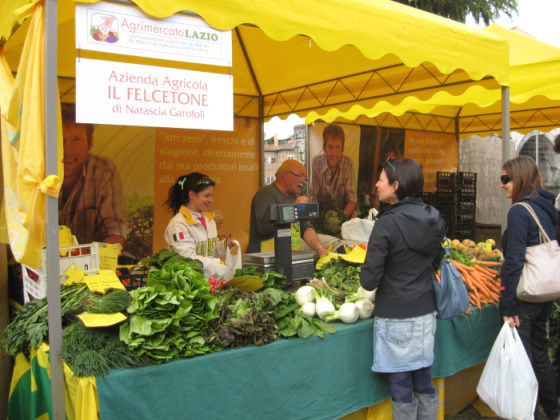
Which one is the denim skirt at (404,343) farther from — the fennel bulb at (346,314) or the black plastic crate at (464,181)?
the black plastic crate at (464,181)

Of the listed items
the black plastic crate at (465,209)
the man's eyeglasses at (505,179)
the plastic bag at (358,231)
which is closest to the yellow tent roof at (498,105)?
the black plastic crate at (465,209)

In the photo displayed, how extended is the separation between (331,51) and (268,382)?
3453mm

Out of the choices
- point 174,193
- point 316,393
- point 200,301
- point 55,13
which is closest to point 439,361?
point 316,393

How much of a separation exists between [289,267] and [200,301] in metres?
1.01

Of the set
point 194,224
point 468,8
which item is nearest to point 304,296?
point 194,224

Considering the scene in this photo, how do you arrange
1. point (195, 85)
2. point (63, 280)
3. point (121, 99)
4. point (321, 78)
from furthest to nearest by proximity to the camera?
point (321, 78) → point (63, 280) → point (195, 85) → point (121, 99)

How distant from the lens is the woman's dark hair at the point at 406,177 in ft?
8.95

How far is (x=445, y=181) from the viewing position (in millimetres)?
9562

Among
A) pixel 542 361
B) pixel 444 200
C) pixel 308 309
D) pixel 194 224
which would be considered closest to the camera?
pixel 308 309

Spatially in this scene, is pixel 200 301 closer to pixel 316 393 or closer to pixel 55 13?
pixel 316 393

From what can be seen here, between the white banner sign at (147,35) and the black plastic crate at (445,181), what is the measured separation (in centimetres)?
761

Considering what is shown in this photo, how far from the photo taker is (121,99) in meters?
2.39

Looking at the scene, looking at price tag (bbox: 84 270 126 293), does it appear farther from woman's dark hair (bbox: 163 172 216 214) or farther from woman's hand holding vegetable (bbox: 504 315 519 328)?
woman's hand holding vegetable (bbox: 504 315 519 328)

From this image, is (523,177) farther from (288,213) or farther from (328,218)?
(328,218)
